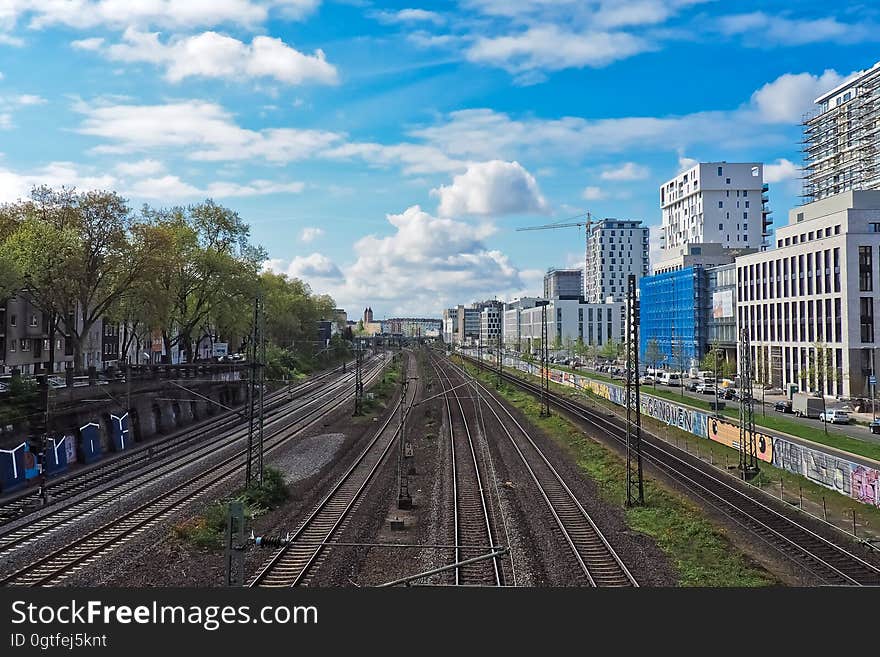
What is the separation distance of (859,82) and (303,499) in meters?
103

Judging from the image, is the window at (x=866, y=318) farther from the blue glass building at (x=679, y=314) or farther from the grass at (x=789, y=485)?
the blue glass building at (x=679, y=314)

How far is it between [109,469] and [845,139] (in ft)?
344

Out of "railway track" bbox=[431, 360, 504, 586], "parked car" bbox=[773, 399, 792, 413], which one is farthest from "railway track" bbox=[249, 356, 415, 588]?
"parked car" bbox=[773, 399, 792, 413]

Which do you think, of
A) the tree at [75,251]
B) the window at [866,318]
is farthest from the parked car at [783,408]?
the tree at [75,251]

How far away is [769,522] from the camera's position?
26.1m

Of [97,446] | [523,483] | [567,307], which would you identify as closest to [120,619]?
[523,483]

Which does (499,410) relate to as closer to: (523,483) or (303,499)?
(523,483)

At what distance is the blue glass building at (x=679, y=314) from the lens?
339ft

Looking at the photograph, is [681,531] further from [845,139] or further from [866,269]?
[845,139]

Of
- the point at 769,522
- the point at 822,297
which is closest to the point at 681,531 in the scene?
the point at 769,522

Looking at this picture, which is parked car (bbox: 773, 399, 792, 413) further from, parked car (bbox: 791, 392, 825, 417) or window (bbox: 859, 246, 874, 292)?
window (bbox: 859, 246, 874, 292)

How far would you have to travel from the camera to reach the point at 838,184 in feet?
317

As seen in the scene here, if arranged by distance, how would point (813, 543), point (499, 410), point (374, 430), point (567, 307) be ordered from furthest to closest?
point (567, 307) → point (499, 410) → point (374, 430) → point (813, 543)

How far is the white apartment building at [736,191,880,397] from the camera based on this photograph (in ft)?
215
